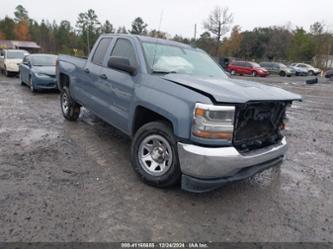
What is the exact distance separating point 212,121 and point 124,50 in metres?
2.25

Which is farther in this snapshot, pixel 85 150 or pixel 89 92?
pixel 89 92

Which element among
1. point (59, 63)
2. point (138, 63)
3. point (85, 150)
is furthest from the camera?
point (59, 63)

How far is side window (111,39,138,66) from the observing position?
4.18 meters

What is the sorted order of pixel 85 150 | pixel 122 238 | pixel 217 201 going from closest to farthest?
1. pixel 122 238
2. pixel 217 201
3. pixel 85 150

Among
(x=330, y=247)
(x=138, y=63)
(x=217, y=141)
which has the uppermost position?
(x=138, y=63)

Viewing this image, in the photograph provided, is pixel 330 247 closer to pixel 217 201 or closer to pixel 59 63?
pixel 217 201

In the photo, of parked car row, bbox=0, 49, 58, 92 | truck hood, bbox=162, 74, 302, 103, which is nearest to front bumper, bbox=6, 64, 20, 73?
parked car row, bbox=0, 49, 58, 92

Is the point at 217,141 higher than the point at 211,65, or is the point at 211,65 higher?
the point at 211,65

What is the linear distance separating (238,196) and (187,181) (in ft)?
2.95

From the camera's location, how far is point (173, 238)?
2.69 meters

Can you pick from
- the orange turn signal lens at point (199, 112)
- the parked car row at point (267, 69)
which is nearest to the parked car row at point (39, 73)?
the orange turn signal lens at point (199, 112)

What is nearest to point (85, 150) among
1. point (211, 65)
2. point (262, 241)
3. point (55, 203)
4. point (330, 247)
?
point (55, 203)

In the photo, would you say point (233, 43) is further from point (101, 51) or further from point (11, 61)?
point (101, 51)

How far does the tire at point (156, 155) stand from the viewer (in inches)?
130
